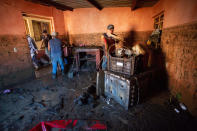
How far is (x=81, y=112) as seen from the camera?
7.18 ft

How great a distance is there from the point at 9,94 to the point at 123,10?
5.99 metres

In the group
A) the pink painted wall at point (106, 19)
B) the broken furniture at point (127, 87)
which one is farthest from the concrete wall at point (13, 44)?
the broken furniture at point (127, 87)

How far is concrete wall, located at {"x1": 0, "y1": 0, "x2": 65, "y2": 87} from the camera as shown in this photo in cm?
321

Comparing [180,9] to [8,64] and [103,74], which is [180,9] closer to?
[103,74]

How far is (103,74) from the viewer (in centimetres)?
264

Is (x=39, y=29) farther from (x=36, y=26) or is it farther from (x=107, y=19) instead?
(x=107, y=19)

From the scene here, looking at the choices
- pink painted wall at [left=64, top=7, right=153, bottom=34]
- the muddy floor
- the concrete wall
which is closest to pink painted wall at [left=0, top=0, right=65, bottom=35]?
the concrete wall

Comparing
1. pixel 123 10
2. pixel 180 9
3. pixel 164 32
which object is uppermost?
pixel 123 10

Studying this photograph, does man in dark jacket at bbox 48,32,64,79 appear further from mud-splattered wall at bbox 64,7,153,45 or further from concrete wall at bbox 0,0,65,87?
mud-splattered wall at bbox 64,7,153,45

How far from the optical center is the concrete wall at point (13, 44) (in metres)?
3.21

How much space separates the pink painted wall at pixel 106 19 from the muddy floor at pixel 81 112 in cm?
393

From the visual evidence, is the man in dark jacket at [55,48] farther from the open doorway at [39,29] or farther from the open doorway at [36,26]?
the open doorway at [36,26]

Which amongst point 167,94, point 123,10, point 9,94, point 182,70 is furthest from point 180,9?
point 9,94

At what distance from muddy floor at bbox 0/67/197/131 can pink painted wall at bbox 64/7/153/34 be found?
3926 millimetres
